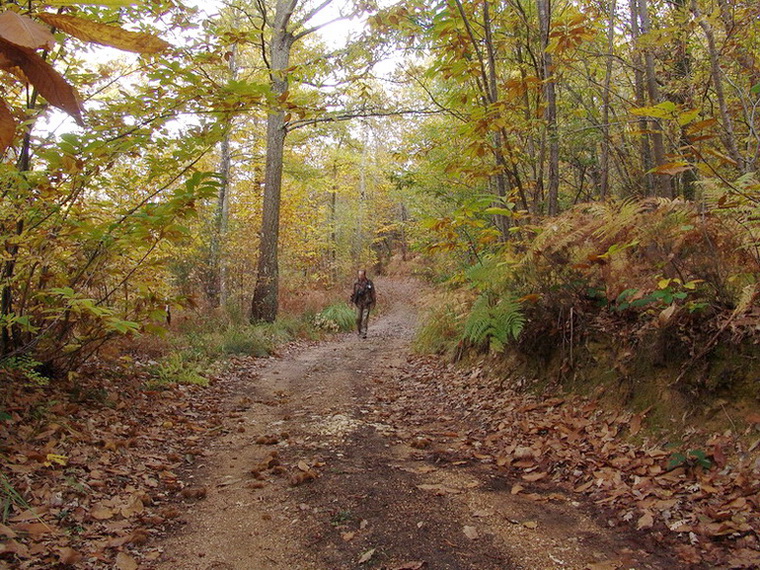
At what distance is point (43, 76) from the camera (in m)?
0.76

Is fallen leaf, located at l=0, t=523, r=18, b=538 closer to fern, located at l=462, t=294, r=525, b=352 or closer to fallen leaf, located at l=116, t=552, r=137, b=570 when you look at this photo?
fallen leaf, located at l=116, t=552, r=137, b=570

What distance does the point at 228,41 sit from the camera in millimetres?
4246

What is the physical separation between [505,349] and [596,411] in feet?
5.95

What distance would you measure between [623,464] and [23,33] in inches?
159

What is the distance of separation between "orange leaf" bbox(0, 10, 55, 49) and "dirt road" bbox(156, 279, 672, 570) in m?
2.72

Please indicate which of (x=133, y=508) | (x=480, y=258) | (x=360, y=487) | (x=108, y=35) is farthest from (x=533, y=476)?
(x=480, y=258)

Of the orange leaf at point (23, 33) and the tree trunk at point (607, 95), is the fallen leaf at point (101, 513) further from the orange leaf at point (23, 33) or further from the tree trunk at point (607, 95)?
the tree trunk at point (607, 95)

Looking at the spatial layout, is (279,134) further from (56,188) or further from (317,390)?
(56,188)

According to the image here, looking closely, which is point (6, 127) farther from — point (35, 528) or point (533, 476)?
point (533, 476)

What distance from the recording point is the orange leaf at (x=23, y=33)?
672 millimetres

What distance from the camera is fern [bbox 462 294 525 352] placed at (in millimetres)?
5219

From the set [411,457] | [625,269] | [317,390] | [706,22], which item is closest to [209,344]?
[317,390]

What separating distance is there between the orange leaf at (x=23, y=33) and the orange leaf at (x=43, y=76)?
0.03m

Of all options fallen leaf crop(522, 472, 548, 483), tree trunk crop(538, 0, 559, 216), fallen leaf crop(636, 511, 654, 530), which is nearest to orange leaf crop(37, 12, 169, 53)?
fallen leaf crop(636, 511, 654, 530)
